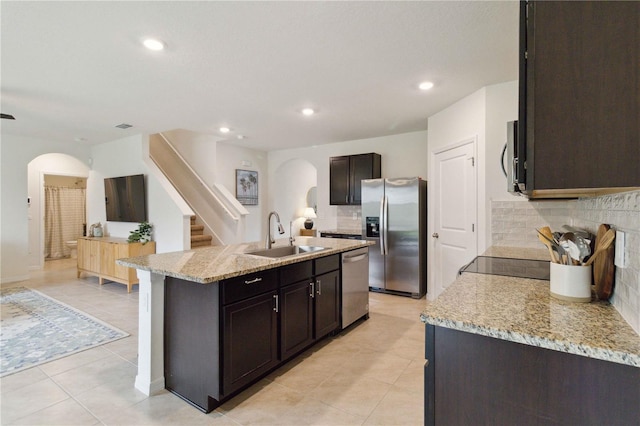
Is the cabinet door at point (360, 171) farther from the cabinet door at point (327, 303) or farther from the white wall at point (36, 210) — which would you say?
the white wall at point (36, 210)

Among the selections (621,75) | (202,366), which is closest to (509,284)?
(621,75)

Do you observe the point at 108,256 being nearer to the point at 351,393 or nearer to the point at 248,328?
the point at 248,328

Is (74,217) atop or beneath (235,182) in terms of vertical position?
beneath

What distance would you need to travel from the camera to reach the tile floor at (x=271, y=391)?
193 cm

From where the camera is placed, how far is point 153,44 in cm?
232

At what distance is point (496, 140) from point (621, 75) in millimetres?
2527

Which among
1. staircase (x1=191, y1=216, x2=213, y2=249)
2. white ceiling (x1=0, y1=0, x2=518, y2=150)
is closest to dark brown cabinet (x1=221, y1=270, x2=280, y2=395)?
white ceiling (x1=0, y1=0, x2=518, y2=150)

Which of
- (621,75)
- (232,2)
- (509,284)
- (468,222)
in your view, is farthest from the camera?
(468,222)

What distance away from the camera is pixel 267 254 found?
9.76ft

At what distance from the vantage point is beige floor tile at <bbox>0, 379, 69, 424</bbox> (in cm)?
199

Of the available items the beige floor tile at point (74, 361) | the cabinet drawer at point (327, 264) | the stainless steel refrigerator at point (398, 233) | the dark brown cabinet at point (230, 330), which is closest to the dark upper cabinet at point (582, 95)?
the dark brown cabinet at point (230, 330)

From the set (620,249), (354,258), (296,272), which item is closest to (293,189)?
(354,258)

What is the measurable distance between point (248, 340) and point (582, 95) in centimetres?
208

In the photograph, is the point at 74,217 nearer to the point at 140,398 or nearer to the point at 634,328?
the point at 140,398
